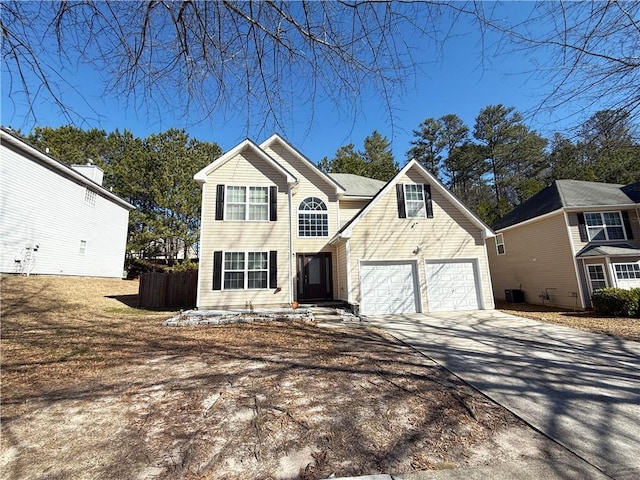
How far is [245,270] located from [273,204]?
9.59 ft

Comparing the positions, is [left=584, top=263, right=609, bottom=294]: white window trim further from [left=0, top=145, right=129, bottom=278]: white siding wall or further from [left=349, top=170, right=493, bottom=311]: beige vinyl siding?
[left=0, top=145, right=129, bottom=278]: white siding wall

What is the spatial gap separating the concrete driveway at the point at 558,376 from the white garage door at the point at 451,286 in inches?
95.3

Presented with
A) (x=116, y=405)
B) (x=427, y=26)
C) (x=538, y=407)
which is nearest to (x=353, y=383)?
(x=538, y=407)

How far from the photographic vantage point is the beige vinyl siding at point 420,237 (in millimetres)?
11688

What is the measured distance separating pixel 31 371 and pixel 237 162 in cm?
910

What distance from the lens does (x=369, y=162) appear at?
30.7 metres

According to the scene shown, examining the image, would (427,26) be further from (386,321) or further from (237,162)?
(237,162)

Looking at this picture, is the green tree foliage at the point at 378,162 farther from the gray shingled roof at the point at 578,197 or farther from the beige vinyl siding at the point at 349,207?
the beige vinyl siding at the point at 349,207

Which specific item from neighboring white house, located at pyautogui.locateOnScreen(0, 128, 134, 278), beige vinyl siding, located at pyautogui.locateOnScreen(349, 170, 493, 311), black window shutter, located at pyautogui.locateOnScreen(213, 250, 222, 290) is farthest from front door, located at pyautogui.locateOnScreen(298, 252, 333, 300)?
neighboring white house, located at pyautogui.locateOnScreen(0, 128, 134, 278)

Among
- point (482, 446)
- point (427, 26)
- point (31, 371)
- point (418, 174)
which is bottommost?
point (482, 446)

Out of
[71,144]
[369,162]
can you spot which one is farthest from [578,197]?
[71,144]

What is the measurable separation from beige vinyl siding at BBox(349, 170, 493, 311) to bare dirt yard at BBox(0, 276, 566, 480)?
5525mm

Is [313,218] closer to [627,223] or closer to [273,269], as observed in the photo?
[273,269]

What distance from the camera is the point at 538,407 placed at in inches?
142
